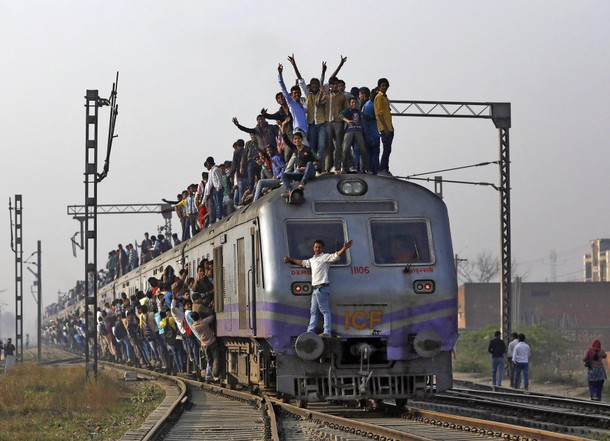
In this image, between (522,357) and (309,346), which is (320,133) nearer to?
(309,346)

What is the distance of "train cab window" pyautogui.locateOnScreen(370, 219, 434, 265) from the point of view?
48.2ft

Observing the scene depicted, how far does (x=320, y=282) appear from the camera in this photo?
1404 cm

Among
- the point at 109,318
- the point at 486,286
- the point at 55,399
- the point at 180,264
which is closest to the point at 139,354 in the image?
the point at 109,318

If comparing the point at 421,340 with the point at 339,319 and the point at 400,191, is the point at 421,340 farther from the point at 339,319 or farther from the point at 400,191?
the point at 400,191

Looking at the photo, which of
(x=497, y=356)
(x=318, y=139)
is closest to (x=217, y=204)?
(x=318, y=139)

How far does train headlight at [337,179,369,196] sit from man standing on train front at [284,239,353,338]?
1.01m

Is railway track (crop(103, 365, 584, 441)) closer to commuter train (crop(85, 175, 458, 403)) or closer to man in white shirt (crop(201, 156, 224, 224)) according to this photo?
commuter train (crop(85, 175, 458, 403))

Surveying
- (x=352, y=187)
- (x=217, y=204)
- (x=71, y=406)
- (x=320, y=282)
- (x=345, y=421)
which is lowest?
(x=71, y=406)

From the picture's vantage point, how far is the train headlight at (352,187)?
49.3ft

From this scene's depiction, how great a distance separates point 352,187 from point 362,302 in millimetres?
1638

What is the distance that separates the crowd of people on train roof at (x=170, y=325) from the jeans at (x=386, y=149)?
3.90 metres

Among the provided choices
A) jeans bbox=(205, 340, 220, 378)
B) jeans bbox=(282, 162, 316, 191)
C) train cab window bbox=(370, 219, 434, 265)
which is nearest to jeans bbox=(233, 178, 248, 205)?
jeans bbox=(205, 340, 220, 378)

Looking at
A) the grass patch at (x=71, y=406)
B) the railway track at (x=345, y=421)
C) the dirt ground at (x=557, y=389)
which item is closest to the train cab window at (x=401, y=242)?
the railway track at (x=345, y=421)

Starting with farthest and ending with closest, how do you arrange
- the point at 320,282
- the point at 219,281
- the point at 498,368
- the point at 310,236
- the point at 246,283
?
1. the point at 498,368
2. the point at 219,281
3. the point at 246,283
4. the point at 310,236
5. the point at 320,282
